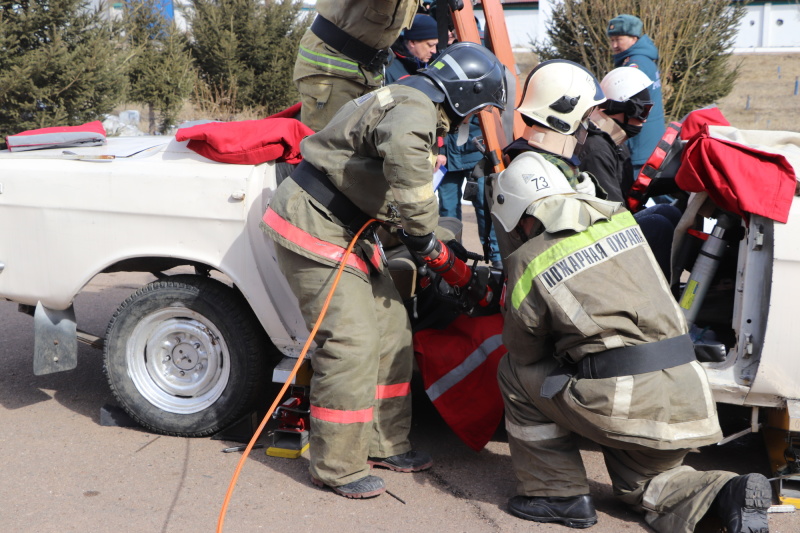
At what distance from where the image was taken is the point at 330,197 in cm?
344

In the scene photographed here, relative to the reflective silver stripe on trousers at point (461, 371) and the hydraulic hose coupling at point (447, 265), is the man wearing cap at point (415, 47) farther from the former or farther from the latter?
the reflective silver stripe on trousers at point (461, 371)

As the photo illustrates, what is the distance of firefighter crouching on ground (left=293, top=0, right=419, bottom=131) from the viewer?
442 cm

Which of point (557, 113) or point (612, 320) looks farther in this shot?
point (557, 113)

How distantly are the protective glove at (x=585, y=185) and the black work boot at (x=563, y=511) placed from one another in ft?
4.15

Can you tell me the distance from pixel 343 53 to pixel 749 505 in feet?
10.0

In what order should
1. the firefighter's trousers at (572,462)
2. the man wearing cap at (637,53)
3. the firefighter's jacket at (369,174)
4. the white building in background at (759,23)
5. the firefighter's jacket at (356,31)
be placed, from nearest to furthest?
the firefighter's trousers at (572,462)
the firefighter's jacket at (369,174)
the firefighter's jacket at (356,31)
the man wearing cap at (637,53)
the white building in background at (759,23)

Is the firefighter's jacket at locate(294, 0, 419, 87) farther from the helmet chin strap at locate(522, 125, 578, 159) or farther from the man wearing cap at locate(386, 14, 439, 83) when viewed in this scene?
the helmet chin strap at locate(522, 125, 578, 159)

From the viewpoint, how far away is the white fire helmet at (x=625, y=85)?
452 cm

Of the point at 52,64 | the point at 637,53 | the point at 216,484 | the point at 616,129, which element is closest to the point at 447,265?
the point at 216,484

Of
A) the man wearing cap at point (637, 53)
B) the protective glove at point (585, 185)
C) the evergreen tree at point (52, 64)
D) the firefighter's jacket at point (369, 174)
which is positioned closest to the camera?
the firefighter's jacket at point (369, 174)

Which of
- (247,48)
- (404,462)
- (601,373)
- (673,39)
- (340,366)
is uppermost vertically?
(247,48)

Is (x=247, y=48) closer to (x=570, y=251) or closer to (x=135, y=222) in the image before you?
(x=135, y=222)

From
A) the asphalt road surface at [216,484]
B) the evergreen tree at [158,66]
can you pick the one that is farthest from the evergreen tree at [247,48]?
the asphalt road surface at [216,484]

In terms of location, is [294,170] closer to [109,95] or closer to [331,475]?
[331,475]
